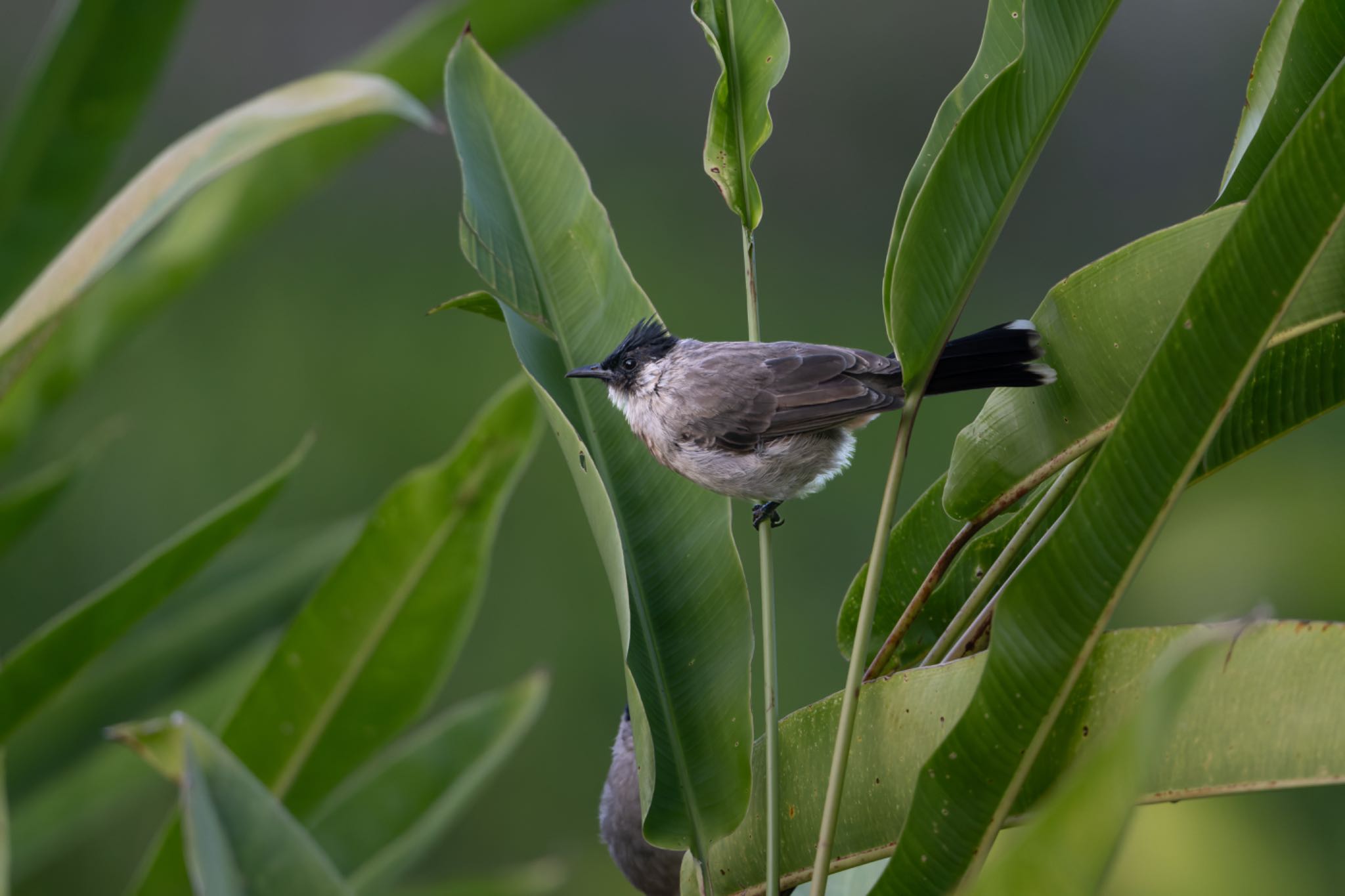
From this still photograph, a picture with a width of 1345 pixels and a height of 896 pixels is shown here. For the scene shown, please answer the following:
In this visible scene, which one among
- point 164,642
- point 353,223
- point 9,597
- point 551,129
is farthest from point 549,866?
point 353,223

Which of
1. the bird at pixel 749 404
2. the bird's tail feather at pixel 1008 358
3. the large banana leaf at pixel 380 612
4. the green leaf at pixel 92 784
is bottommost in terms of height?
the green leaf at pixel 92 784

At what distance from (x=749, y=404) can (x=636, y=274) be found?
2.24m

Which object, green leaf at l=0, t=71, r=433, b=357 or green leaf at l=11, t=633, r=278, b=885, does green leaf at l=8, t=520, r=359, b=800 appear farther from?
green leaf at l=0, t=71, r=433, b=357

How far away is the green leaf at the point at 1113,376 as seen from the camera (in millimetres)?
719

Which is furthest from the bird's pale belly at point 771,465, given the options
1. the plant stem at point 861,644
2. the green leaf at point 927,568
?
the plant stem at point 861,644

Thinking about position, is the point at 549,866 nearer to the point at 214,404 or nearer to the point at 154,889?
the point at 154,889

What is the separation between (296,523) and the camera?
321 centimetres

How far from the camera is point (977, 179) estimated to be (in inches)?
26.4

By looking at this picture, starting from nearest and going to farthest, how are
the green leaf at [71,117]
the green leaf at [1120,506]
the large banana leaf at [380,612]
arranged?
the green leaf at [1120,506] → the large banana leaf at [380,612] → the green leaf at [71,117]

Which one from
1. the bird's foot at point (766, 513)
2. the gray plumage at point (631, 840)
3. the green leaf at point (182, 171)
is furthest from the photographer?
the gray plumage at point (631, 840)

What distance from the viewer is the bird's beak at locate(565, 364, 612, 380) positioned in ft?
2.84

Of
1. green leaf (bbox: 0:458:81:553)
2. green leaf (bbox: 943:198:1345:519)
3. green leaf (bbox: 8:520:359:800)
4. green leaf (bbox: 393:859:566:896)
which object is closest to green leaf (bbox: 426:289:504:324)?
green leaf (bbox: 943:198:1345:519)

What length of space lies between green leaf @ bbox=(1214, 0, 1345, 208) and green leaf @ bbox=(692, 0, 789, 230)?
0.31 meters

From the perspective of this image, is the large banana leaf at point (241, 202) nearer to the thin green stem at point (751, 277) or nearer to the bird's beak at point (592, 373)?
the bird's beak at point (592, 373)
